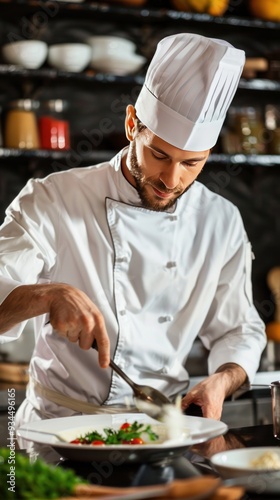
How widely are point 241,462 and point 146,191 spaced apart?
955mm

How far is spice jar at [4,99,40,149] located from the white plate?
216 centimetres

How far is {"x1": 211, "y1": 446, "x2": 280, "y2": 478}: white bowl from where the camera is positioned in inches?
52.3

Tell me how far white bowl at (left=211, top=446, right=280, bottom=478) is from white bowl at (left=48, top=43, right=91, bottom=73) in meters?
2.66

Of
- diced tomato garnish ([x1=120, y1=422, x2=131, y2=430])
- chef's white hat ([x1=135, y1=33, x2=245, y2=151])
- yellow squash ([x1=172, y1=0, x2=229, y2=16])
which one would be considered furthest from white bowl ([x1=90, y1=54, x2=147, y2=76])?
diced tomato garnish ([x1=120, y1=422, x2=131, y2=430])

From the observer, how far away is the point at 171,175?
2057mm

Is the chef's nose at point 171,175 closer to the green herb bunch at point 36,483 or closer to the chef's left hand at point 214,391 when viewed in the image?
the chef's left hand at point 214,391

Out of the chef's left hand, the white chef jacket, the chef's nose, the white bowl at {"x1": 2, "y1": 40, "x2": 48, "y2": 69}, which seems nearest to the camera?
the chef's left hand

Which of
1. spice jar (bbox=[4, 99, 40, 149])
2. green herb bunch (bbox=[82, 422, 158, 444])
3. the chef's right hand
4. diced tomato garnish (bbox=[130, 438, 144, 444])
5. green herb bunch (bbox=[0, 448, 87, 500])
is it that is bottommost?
spice jar (bbox=[4, 99, 40, 149])

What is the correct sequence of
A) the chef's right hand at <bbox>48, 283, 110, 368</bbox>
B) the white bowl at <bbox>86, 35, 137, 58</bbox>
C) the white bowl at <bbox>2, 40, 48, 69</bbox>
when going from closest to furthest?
the chef's right hand at <bbox>48, 283, 110, 368</bbox> < the white bowl at <bbox>2, 40, 48, 69</bbox> < the white bowl at <bbox>86, 35, 137, 58</bbox>

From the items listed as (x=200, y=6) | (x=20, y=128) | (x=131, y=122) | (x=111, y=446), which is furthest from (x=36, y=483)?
(x=200, y=6)

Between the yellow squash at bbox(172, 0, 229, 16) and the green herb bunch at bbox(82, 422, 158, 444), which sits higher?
the yellow squash at bbox(172, 0, 229, 16)

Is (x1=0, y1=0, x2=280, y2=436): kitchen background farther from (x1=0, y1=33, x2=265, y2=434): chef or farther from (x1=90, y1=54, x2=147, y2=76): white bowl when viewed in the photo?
(x1=0, y1=33, x2=265, y2=434): chef

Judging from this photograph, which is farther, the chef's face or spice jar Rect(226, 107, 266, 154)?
spice jar Rect(226, 107, 266, 154)

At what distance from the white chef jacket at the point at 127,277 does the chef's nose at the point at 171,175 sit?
214 mm
